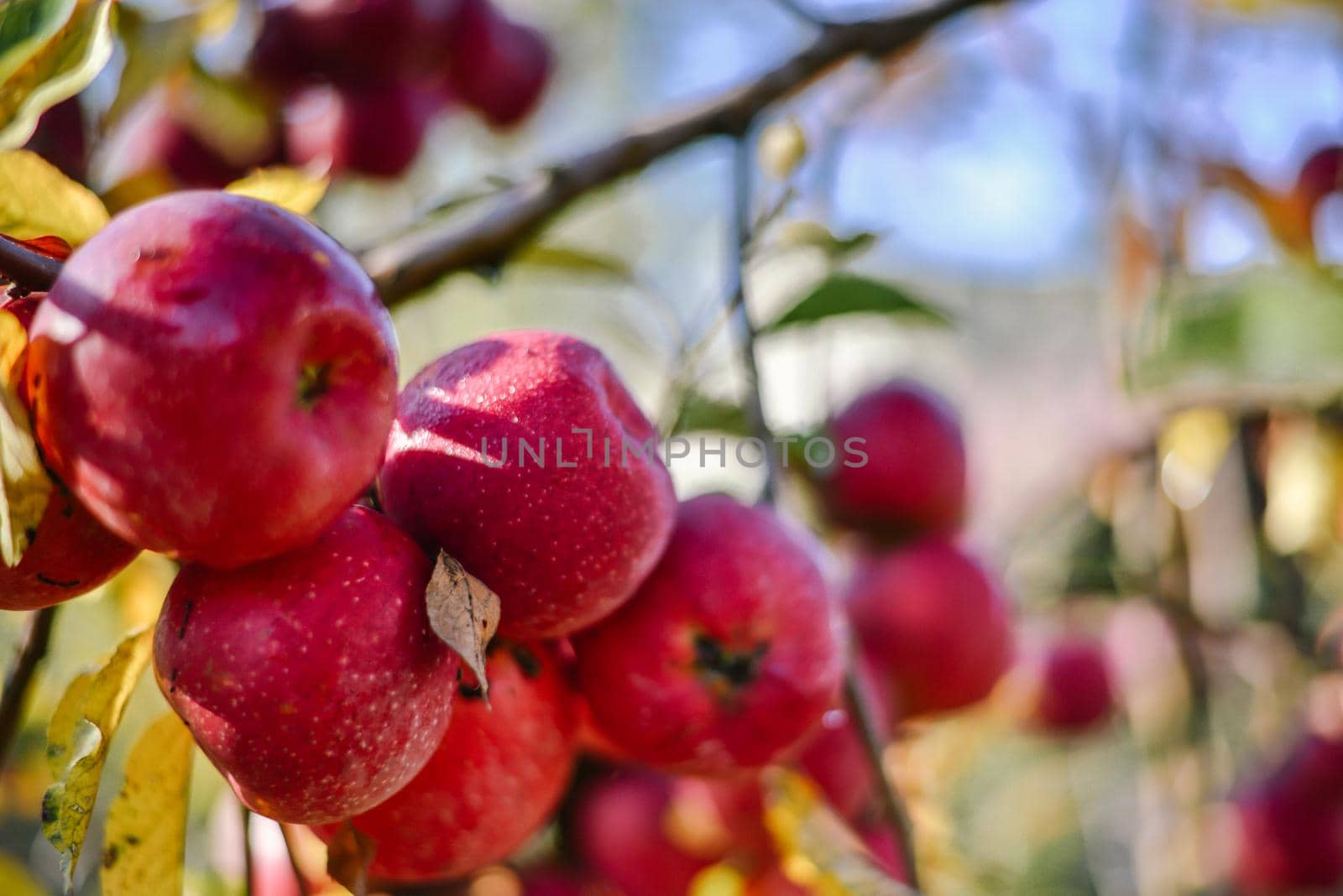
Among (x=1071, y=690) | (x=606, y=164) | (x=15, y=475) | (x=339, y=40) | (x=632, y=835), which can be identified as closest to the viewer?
(x=15, y=475)

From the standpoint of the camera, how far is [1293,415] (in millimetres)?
1429

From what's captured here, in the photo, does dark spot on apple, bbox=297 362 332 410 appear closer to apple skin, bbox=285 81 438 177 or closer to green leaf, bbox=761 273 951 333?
green leaf, bbox=761 273 951 333

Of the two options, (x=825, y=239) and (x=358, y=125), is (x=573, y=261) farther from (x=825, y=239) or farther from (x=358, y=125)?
(x=358, y=125)

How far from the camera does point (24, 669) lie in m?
0.70

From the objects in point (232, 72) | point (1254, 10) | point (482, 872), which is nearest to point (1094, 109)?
point (1254, 10)

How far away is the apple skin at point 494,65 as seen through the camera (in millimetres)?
1516

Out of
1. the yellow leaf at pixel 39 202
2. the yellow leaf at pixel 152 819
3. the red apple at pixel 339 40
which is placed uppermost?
the yellow leaf at pixel 39 202

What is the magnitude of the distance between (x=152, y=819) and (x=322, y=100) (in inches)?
39.4

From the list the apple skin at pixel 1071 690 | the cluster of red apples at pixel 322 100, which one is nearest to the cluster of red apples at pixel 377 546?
the cluster of red apples at pixel 322 100

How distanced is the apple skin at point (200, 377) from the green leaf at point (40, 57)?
13cm

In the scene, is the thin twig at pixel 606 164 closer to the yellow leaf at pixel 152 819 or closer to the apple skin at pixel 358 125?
the yellow leaf at pixel 152 819

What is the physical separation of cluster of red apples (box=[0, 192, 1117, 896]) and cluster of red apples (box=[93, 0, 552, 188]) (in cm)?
69

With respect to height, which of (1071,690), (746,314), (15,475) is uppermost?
(15,475)

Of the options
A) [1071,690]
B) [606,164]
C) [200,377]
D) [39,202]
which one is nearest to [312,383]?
[200,377]
